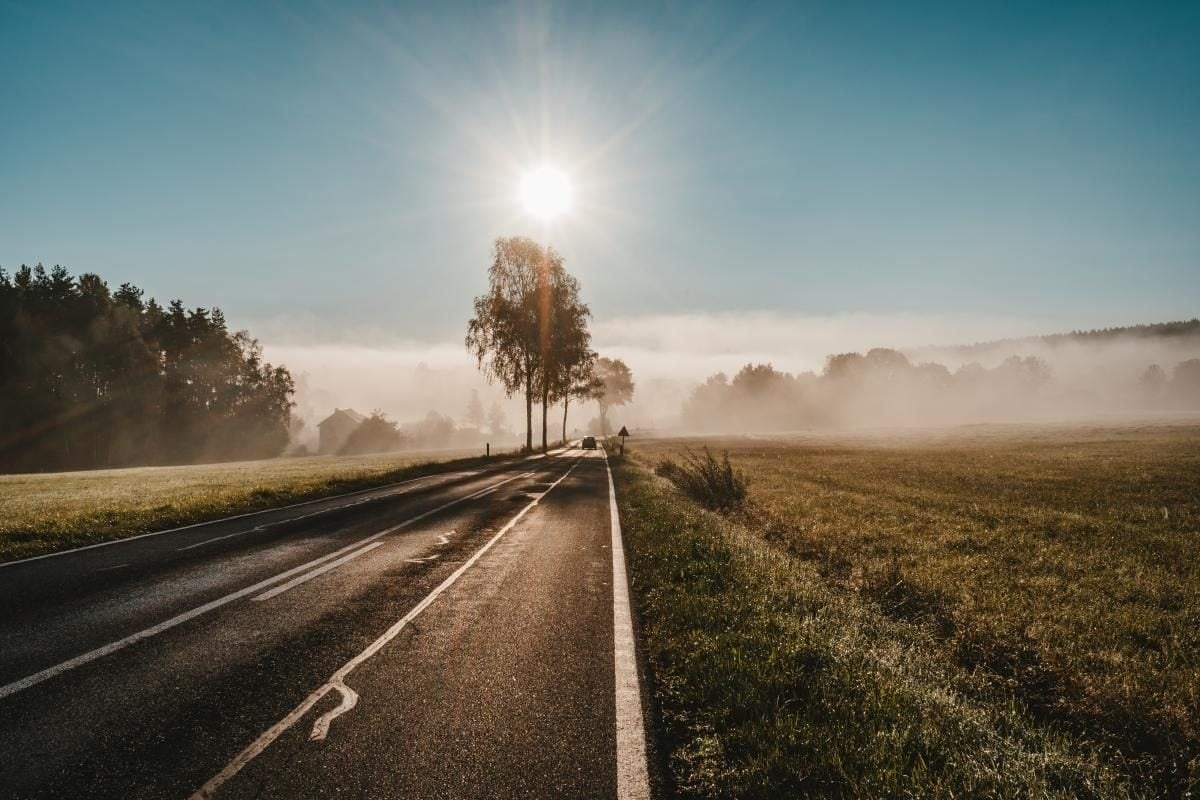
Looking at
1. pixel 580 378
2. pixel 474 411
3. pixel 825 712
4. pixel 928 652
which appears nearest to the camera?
pixel 825 712

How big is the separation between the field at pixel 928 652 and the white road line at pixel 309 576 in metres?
4.55

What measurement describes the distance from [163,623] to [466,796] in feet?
15.2

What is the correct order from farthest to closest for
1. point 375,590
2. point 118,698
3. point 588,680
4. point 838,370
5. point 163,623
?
point 838,370
point 375,590
point 163,623
point 588,680
point 118,698

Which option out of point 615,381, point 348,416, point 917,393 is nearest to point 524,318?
point 615,381

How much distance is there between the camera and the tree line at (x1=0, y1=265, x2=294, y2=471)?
4853cm

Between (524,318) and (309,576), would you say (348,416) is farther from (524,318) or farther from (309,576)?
(309,576)

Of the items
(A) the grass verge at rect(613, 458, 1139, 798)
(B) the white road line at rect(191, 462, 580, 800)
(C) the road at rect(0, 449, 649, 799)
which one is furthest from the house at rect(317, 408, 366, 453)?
(A) the grass verge at rect(613, 458, 1139, 798)

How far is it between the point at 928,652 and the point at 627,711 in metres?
3.72

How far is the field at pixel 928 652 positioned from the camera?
3219mm

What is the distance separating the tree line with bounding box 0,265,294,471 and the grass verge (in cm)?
6766

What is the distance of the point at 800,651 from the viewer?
4637 mm

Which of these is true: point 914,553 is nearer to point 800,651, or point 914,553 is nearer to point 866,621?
point 866,621

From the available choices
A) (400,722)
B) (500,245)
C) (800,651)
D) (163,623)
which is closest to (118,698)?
(163,623)

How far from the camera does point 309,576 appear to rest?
733 cm
